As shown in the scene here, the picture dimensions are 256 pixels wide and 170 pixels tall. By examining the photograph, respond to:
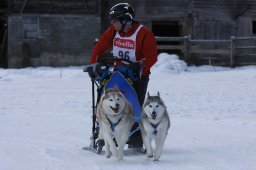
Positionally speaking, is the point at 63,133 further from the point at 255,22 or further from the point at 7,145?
the point at 255,22

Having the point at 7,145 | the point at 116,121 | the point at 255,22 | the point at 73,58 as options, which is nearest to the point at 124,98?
the point at 116,121

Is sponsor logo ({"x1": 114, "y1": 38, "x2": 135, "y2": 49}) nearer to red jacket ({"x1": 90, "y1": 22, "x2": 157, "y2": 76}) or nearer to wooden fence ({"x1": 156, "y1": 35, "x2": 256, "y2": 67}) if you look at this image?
red jacket ({"x1": 90, "y1": 22, "x2": 157, "y2": 76})

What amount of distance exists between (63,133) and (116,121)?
9.93 ft

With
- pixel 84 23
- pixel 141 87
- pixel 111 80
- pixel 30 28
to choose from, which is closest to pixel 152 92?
pixel 141 87

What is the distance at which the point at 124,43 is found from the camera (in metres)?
7.55

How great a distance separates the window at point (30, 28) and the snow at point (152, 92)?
6.18 metres

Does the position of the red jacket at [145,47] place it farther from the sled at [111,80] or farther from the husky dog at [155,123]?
the husky dog at [155,123]

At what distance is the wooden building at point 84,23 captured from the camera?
1123 inches

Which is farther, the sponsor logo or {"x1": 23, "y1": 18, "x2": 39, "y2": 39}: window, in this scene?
{"x1": 23, "y1": 18, "x2": 39, "y2": 39}: window

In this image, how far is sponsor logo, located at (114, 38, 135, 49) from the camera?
7500 mm

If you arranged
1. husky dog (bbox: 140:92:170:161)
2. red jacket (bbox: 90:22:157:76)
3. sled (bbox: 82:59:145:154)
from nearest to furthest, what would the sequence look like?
husky dog (bbox: 140:92:170:161) → sled (bbox: 82:59:145:154) → red jacket (bbox: 90:22:157:76)

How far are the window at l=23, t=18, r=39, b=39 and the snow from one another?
20.3ft

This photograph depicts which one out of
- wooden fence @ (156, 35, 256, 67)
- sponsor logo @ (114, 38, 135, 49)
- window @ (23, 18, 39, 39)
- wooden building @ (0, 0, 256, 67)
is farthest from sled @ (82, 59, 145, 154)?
window @ (23, 18, 39, 39)

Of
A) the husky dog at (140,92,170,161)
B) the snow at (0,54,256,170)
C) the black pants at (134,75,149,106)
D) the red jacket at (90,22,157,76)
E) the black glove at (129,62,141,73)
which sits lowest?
the snow at (0,54,256,170)
